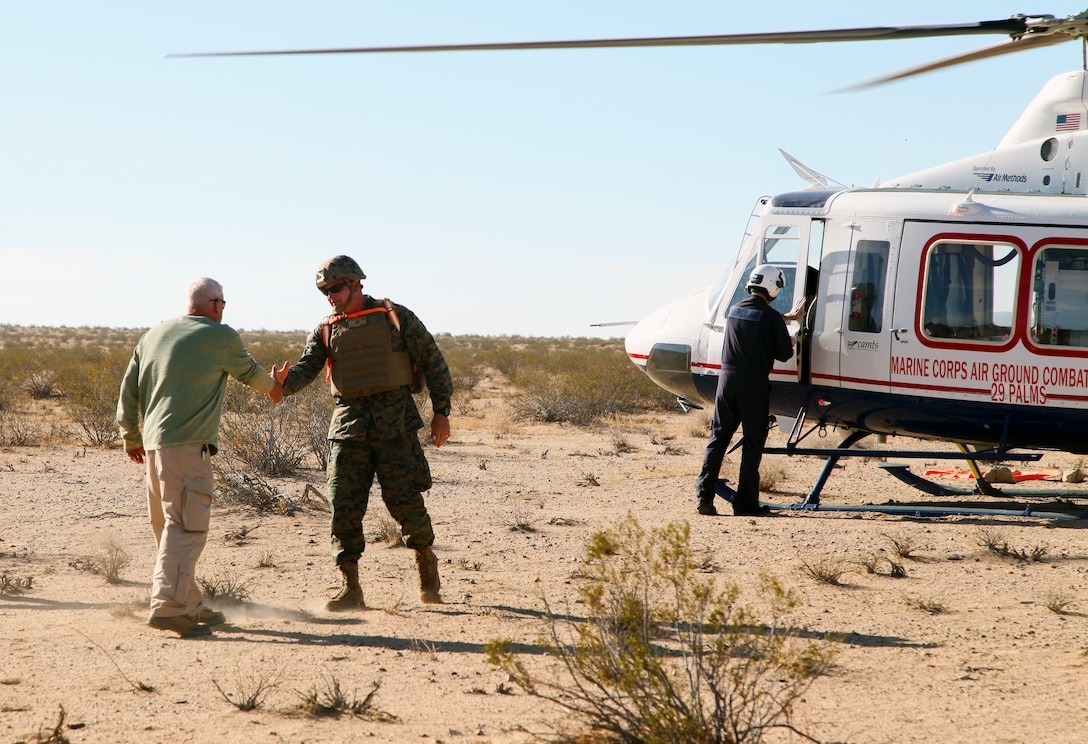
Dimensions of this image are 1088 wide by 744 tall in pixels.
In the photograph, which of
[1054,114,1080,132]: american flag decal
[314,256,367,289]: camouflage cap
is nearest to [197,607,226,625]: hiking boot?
[314,256,367,289]: camouflage cap

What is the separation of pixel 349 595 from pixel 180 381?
170cm

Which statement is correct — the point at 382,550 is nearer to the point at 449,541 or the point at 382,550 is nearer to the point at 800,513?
the point at 449,541

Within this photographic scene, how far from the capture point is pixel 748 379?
9258mm

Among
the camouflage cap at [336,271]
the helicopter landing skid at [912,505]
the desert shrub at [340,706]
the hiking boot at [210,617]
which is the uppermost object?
the camouflage cap at [336,271]

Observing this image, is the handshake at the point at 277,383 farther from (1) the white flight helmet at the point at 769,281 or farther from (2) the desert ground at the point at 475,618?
(1) the white flight helmet at the point at 769,281

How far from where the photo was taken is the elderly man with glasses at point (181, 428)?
18.9ft

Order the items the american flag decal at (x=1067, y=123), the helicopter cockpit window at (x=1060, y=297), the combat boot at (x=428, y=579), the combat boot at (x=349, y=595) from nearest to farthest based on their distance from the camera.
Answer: the combat boot at (x=349, y=595) < the combat boot at (x=428, y=579) < the helicopter cockpit window at (x=1060, y=297) < the american flag decal at (x=1067, y=123)

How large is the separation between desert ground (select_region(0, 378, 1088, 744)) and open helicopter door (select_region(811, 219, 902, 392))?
135 centimetres

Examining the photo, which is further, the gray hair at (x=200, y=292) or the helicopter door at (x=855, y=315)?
the helicopter door at (x=855, y=315)

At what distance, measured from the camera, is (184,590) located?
18.9 ft

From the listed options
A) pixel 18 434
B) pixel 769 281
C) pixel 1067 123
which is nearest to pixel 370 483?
pixel 769 281

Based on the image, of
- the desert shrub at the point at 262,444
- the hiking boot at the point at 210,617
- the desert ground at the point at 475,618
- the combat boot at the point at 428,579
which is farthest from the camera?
the desert shrub at the point at 262,444

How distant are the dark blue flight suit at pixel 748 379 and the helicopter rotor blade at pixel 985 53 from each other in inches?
107

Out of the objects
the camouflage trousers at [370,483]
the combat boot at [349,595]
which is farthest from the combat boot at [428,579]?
the combat boot at [349,595]
